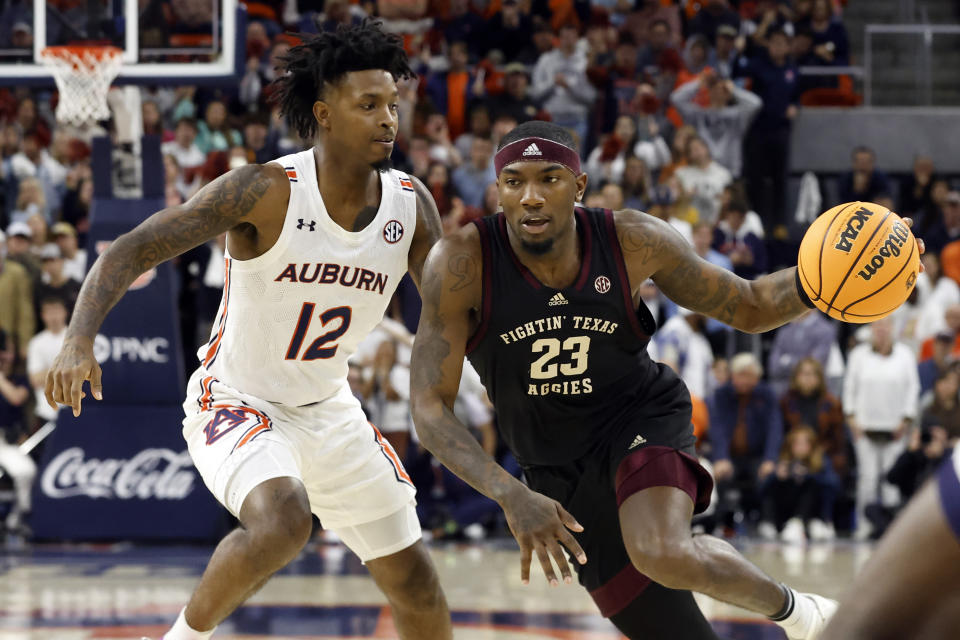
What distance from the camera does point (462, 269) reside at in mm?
4152

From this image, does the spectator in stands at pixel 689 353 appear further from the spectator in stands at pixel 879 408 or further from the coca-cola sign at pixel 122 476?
the coca-cola sign at pixel 122 476

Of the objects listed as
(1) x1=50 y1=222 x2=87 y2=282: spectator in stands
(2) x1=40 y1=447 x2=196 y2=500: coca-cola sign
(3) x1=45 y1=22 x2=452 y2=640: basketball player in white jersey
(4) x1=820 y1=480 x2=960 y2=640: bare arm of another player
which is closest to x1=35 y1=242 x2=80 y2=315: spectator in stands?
(1) x1=50 y1=222 x2=87 y2=282: spectator in stands

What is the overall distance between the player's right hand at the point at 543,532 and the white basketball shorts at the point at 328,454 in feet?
3.33

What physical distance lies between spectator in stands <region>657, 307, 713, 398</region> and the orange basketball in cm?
580

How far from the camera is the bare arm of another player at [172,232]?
4.26 metres

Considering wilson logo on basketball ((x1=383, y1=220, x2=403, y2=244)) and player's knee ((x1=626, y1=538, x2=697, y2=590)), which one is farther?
wilson logo on basketball ((x1=383, y1=220, x2=403, y2=244))

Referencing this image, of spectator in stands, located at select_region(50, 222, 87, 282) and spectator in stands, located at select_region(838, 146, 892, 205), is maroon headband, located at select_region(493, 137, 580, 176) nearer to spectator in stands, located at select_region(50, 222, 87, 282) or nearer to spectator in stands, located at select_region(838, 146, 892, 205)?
spectator in stands, located at select_region(50, 222, 87, 282)

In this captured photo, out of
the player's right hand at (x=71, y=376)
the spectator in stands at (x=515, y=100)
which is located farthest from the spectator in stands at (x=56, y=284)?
the player's right hand at (x=71, y=376)

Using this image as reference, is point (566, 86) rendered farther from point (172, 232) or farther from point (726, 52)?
point (172, 232)

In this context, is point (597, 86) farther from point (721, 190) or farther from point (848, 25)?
point (848, 25)

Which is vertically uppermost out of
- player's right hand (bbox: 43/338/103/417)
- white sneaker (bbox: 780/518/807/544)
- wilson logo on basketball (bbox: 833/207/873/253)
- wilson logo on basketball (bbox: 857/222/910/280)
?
wilson logo on basketball (bbox: 833/207/873/253)

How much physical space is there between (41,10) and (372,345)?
3.35 metres

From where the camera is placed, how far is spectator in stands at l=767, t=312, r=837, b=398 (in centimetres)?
1050

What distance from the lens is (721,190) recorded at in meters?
11.9
